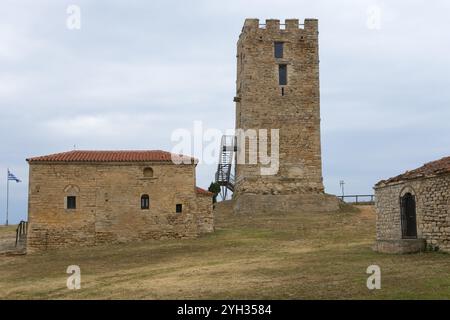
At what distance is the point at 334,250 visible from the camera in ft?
69.8

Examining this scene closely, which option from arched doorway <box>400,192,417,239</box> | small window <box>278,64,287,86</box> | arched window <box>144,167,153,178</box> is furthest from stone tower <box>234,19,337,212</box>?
arched doorway <box>400,192,417,239</box>

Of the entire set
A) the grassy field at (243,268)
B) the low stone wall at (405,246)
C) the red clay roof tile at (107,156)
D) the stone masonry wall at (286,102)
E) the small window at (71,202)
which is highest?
the stone masonry wall at (286,102)

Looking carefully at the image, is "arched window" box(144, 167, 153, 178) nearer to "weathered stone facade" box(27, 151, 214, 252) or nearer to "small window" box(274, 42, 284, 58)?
"weathered stone facade" box(27, 151, 214, 252)

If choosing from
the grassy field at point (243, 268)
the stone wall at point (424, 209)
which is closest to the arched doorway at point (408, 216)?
the stone wall at point (424, 209)

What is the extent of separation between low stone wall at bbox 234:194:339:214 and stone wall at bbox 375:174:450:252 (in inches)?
584

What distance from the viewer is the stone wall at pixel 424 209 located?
1772 cm

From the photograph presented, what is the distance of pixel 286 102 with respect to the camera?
38.2m

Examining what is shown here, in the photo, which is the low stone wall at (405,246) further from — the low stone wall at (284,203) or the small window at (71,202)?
the low stone wall at (284,203)

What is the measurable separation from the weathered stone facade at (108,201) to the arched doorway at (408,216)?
11391 mm

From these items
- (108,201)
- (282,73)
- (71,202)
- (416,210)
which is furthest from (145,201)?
(282,73)

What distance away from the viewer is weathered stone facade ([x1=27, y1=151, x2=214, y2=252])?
2747 cm

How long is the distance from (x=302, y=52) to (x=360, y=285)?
27.9 meters

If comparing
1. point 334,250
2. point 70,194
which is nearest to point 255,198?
point 70,194

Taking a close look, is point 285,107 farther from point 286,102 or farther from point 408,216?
point 408,216
